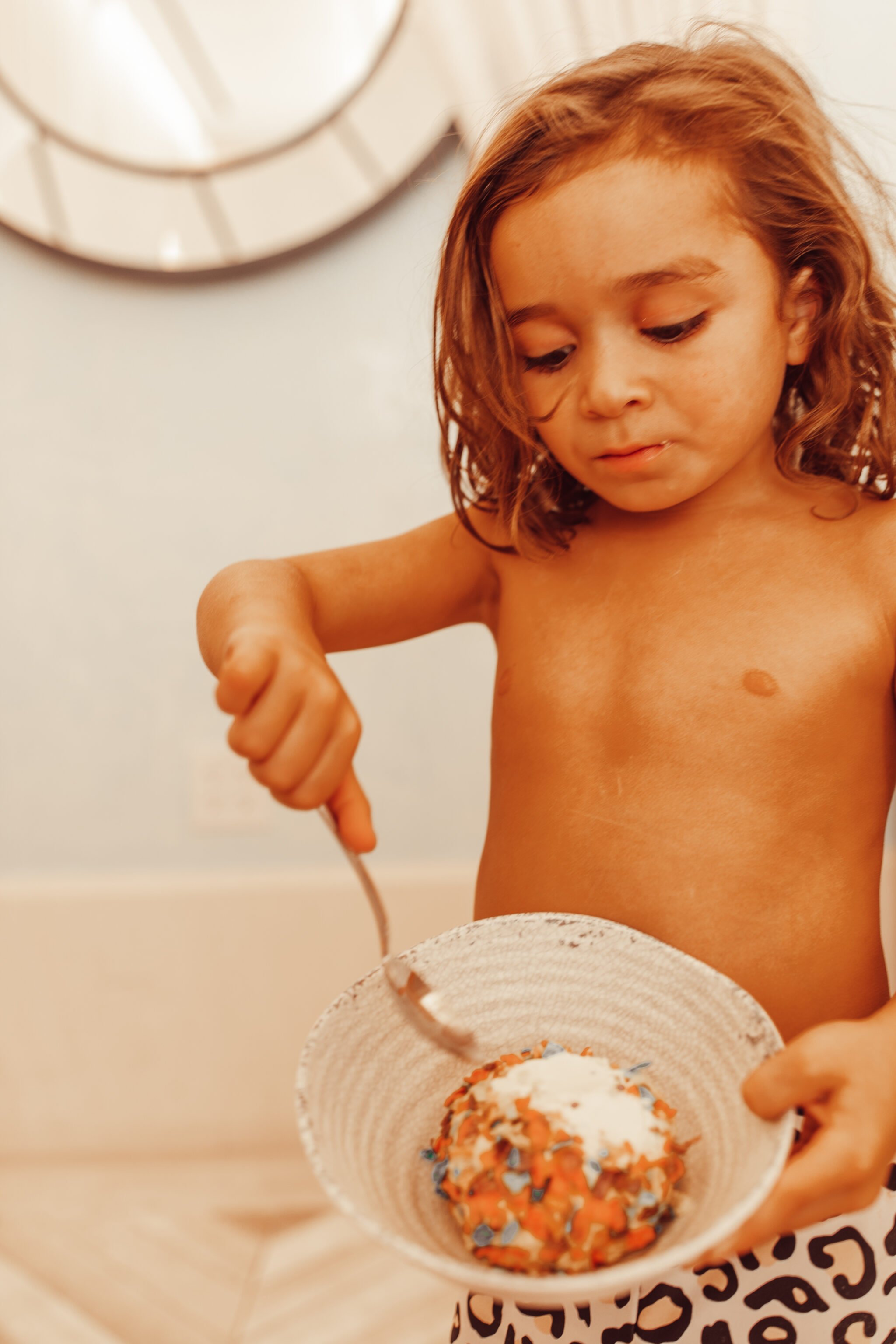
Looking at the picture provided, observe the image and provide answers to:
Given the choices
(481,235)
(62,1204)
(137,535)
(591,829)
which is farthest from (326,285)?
(62,1204)

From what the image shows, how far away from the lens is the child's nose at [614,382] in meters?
0.48

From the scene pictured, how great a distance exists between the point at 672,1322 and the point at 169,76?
1.10 m

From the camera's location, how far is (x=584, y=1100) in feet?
1.33

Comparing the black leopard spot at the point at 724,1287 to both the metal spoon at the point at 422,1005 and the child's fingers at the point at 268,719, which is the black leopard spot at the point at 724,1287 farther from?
the child's fingers at the point at 268,719

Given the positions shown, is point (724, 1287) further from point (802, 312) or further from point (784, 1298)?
point (802, 312)

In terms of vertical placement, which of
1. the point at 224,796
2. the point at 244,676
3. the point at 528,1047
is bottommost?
the point at 224,796

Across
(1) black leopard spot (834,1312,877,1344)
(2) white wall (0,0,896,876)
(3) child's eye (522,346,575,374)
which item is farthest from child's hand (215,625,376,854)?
(2) white wall (0,0,896,876)

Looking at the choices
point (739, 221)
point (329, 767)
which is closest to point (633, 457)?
point (739, 221)

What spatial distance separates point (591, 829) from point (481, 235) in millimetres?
348

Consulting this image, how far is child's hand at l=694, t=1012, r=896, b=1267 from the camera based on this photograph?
0.36 metres

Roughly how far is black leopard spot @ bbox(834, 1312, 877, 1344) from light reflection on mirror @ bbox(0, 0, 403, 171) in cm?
103

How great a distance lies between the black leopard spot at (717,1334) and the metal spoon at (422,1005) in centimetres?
18

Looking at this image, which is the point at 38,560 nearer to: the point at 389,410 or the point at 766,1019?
the point at 389,410

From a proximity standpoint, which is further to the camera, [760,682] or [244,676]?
[760,682]
